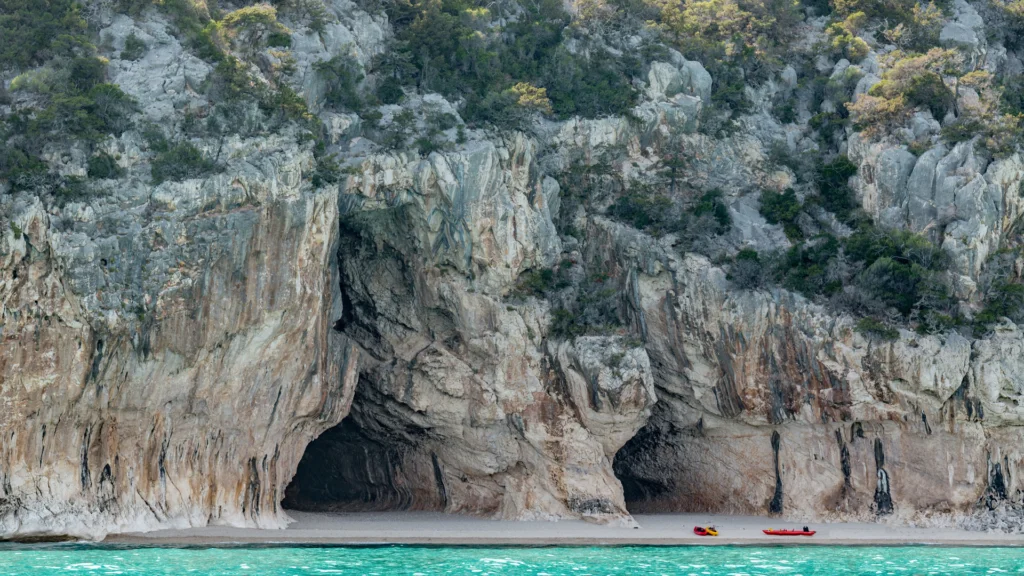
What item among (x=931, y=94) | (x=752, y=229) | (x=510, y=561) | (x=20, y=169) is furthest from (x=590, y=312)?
(x=20, y=169)

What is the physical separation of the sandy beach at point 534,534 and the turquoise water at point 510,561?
105 cm

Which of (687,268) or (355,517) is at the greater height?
(687,268)

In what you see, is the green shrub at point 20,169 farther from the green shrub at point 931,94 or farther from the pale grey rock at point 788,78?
the green shrub at point 931,94

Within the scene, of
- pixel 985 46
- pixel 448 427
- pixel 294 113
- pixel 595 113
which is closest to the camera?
pixel 294 113

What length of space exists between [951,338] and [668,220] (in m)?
9.50

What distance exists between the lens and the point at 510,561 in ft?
92.5

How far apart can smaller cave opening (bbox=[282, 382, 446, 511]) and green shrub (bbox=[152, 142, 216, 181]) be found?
9.73 m

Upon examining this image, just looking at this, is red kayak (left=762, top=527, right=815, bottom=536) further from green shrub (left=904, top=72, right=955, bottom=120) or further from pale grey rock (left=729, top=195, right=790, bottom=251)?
green shrub (left=904, top=72, right=955, bottom=120)

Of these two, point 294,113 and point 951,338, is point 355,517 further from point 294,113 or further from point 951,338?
point 951,338

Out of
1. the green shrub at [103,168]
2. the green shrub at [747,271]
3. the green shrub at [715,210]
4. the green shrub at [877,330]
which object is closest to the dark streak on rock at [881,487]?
the green shrub at [877,330]

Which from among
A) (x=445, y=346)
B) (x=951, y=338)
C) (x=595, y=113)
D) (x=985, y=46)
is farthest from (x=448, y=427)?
(x=985, y=46)

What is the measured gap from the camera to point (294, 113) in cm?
3491

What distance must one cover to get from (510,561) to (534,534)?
5279 millimetres

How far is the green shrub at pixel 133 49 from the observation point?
34.8 metres
